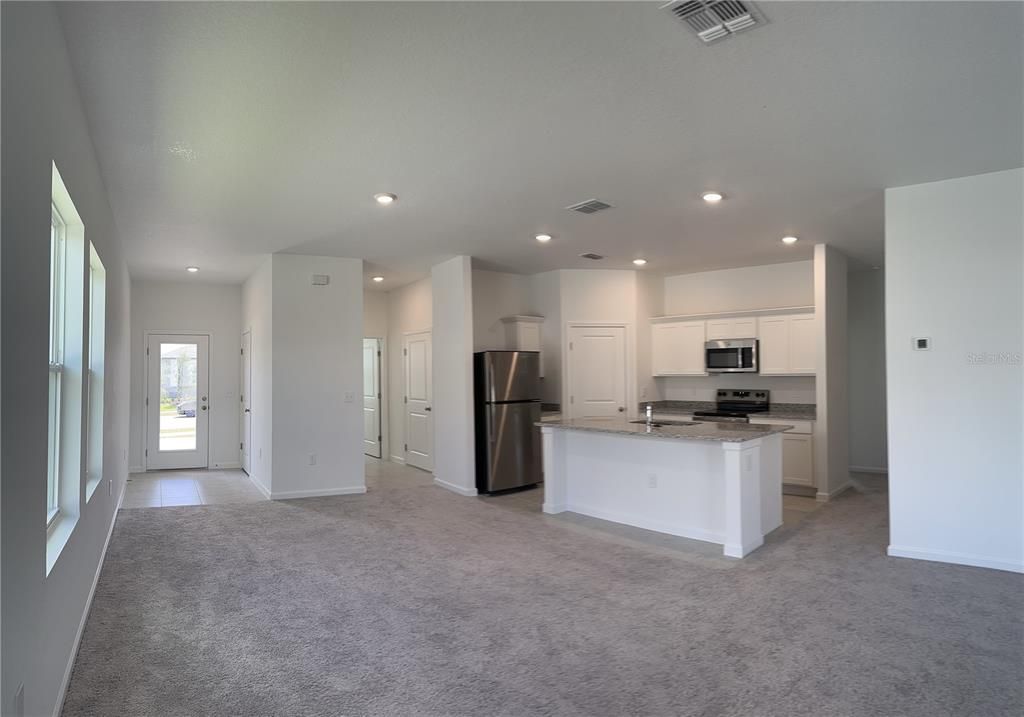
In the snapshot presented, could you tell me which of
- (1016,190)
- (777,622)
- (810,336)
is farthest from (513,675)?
(810,336)

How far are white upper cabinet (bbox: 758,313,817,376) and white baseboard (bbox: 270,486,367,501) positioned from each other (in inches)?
189

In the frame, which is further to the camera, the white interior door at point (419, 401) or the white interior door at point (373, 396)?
the white interior door at point (373, 396)

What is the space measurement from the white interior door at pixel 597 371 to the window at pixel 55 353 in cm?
535

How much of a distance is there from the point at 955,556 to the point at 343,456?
5.53 metres

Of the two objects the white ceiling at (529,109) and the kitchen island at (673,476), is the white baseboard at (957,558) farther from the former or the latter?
the white ceiling at (529,109)

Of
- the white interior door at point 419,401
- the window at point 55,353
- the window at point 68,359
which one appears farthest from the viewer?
the white interior door at point 419,401

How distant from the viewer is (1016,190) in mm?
3934

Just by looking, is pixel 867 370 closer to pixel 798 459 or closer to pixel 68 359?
pixel 798 459

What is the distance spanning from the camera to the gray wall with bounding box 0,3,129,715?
5.49ft

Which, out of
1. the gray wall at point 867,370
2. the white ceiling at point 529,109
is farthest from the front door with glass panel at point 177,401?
the gray wall at point 867,370

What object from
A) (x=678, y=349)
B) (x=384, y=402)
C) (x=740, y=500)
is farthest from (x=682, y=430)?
(x=384, y=402)

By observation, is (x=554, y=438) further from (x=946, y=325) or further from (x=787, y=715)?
(x=787, y=715)

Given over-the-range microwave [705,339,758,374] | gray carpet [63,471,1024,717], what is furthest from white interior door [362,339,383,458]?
over-the-range microwave [705,339,758,374]

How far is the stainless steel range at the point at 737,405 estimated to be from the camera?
23.2ft
